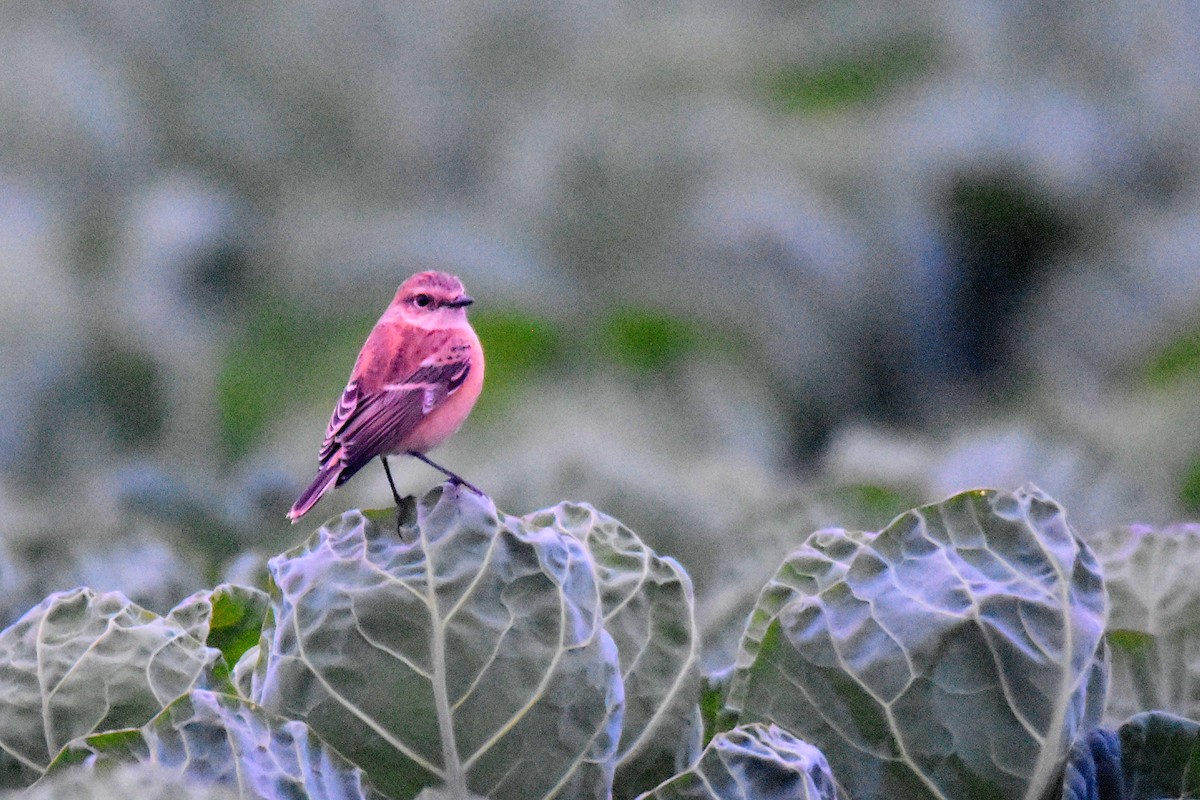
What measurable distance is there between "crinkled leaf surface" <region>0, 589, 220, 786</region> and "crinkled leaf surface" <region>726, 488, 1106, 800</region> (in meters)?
0.33

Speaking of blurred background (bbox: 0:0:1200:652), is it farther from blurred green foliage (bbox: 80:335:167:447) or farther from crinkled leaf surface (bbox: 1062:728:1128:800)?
crinkled leaf surface (bbox: 1062:728:1128:800)

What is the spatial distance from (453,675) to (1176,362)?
1.74 m

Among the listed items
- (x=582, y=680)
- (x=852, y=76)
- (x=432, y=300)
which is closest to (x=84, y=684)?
(x=582, y=680)

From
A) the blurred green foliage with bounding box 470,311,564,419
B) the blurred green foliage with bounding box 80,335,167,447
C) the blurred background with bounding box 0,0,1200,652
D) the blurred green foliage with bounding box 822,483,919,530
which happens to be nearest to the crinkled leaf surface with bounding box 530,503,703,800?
the blurred background with bounding box 0,0,1200,652

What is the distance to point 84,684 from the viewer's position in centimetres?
89

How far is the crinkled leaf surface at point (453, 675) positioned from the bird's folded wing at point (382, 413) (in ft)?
0.71

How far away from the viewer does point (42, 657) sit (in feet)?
2.98

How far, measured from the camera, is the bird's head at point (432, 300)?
1.25 m

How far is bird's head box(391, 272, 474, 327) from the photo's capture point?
1.25 metres

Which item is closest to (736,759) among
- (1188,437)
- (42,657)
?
(42,657)

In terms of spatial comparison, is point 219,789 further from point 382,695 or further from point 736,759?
point 736,759

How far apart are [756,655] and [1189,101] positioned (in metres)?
3.52

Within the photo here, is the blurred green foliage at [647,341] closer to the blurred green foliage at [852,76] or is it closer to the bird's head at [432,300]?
the bird's head at [432,300]

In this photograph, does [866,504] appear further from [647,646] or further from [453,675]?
[453,675]
